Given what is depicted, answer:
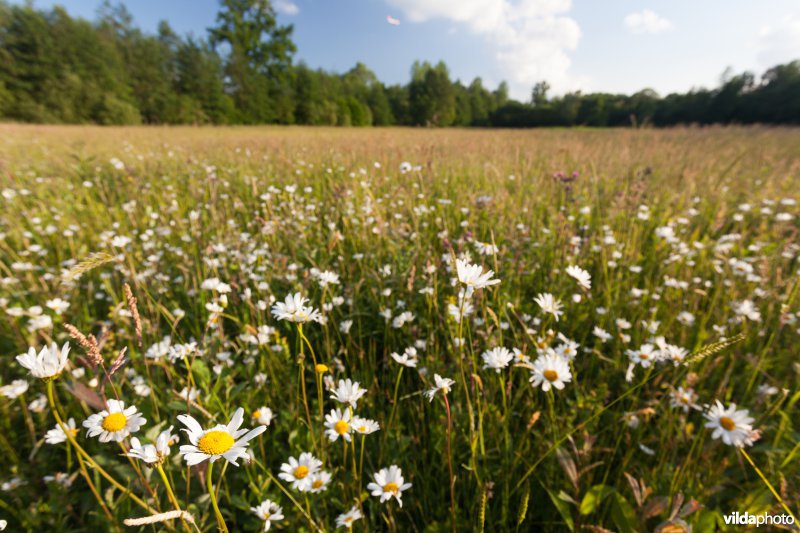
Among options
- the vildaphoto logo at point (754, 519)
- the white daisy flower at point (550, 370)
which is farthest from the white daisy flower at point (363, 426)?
the vildaphoto logo at point (754, 519)

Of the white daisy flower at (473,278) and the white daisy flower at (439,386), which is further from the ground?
the white daisy flower at (473,278)

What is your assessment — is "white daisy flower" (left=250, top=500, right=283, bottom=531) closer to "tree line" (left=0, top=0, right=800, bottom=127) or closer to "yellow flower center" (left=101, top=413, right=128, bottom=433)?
"yellow flower center" (left=101, top=413, right=128, bottom=433)

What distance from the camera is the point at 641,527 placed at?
0.97 m

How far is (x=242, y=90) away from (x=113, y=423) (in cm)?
4252

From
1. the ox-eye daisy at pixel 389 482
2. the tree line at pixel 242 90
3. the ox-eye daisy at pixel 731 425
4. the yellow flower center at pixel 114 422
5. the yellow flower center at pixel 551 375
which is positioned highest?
the tree line at pixel 242 90

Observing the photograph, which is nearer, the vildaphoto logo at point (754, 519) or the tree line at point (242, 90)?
the vildaphoto logo at point (754, 519)

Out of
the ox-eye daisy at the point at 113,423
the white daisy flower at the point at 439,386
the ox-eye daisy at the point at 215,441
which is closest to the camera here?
the ox-eye daisy at the point at 215,441

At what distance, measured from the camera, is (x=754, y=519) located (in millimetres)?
964

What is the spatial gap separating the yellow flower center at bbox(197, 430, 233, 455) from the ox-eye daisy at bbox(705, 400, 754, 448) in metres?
1.15

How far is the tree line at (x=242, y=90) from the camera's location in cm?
2336

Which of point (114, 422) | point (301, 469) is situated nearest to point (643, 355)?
point (301, 469)

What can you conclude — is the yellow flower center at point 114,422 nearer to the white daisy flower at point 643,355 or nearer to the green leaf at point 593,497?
the green leaf at point 593,497

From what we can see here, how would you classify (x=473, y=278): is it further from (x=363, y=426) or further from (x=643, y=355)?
(x=643, y=355)

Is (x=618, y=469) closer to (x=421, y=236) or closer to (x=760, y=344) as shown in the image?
(x=760, y=344)
